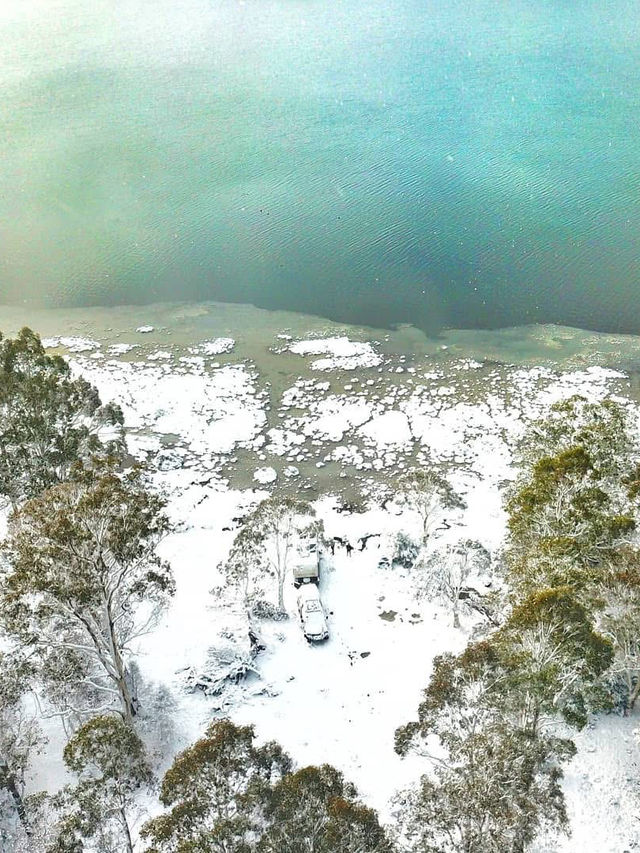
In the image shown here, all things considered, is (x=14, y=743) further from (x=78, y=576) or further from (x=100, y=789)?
(x=78, y=576)

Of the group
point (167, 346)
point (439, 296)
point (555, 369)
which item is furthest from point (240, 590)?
point (439, 296)

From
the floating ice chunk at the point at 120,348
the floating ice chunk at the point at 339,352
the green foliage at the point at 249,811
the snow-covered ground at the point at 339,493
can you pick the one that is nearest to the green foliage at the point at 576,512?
the snow-covered ground at the point at 339,493

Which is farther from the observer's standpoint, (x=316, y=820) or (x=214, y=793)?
(x=214, y=793)

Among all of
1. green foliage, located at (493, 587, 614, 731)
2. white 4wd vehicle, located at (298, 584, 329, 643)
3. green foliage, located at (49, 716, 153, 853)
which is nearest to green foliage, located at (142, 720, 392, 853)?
green foliage, located at (49, 716, 153, 853)

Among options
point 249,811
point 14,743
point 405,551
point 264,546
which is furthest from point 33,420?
point 249,811

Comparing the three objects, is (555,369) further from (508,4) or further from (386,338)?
(508,4)

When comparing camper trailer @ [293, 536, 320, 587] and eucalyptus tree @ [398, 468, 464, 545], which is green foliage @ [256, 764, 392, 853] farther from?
eucalyptus tree @ [398, 468, 464, 545]
